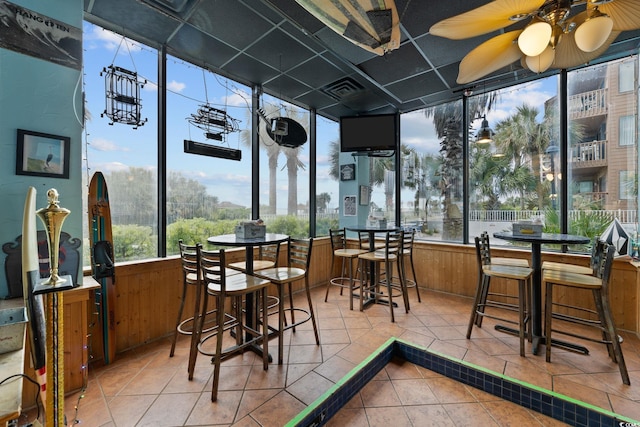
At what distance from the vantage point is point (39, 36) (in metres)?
1.85

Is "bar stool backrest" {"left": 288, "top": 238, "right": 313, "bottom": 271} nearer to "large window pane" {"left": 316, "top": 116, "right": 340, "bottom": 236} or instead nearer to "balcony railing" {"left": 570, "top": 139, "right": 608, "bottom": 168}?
"large window pane" {"left": 316, "top": 116, "right": 340, "bottom": 236}

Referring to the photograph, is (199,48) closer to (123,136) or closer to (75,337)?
(123,136)

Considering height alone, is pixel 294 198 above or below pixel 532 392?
above

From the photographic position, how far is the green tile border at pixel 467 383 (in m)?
1.71

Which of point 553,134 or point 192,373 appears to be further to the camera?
point 553,134

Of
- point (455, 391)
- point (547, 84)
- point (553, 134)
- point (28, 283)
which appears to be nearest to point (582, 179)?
point (553, 134)

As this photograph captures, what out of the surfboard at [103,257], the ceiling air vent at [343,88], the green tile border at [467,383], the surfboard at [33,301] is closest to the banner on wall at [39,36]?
the surfboard at [103,257]

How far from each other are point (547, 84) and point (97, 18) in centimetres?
519

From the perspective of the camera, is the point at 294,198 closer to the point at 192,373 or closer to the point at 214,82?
the point at 214,82

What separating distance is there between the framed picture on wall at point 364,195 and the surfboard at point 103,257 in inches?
154

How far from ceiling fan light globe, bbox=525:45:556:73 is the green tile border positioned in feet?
7.90

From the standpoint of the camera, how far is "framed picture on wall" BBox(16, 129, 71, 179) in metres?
1.80

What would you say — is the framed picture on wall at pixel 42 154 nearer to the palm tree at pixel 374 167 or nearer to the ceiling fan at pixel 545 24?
the ceiling fan at pixel 545 24

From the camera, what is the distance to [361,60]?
325cm
